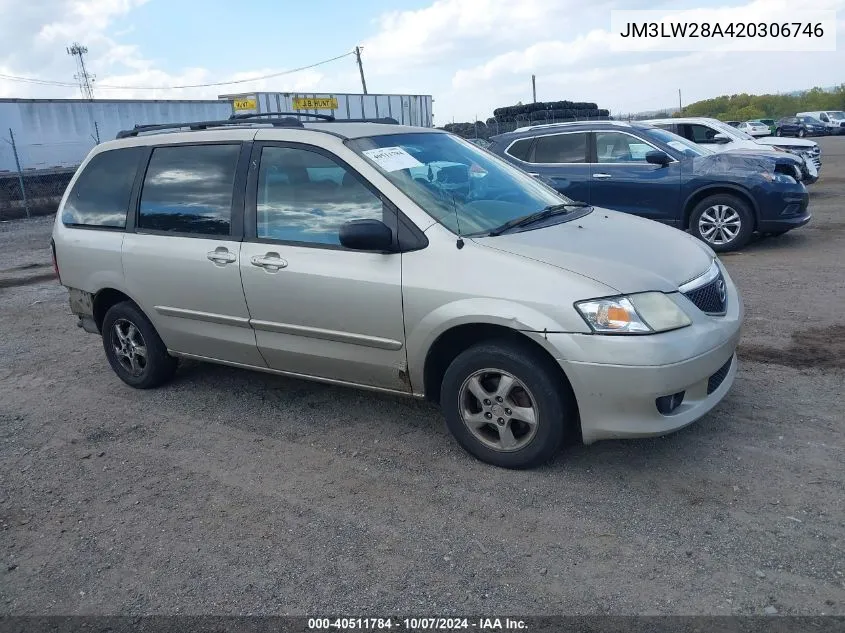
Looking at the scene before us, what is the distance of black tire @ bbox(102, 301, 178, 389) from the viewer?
525 cm

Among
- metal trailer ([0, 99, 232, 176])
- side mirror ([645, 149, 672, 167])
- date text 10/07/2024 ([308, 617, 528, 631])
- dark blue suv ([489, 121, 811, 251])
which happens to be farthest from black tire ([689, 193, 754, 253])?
metal trailer ([0, 99, 232, 176])

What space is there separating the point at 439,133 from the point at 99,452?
2978mm

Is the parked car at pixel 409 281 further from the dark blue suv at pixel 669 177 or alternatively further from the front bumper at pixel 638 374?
the dark blue suv at pixel 669 177

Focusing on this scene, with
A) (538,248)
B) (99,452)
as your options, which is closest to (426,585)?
(538,248)

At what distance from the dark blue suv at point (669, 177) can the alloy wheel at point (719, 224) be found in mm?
12

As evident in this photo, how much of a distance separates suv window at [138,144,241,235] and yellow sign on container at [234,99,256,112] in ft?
96.4

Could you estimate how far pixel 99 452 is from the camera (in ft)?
14.7

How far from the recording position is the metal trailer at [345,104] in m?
32.8

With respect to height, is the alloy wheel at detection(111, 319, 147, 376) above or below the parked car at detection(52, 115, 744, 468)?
below

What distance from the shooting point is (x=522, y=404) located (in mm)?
3734

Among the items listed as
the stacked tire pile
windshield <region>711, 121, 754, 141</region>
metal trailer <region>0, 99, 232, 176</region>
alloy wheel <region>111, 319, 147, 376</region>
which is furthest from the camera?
the stacked tire pile

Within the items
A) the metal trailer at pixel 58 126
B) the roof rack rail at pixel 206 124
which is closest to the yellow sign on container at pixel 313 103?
the metal trailer at pixel 58 126

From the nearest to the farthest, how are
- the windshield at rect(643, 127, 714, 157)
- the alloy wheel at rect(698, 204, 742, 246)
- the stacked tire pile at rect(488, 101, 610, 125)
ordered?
1. the alloy wheel at rect(698, 204, 742, 246)
2. the windshield at rect(643, 127, 714, 157)
3. the stacked tire pile at rect(488, 101, 610, 125)

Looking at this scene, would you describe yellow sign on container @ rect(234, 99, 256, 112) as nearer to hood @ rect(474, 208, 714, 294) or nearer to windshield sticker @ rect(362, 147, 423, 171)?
windshield sticker @ rect(362, 147, 423, 171)
